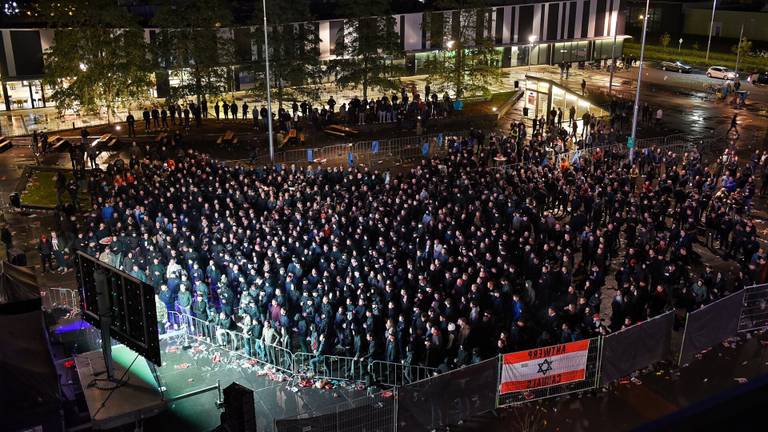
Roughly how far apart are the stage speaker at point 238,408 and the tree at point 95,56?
30.5m

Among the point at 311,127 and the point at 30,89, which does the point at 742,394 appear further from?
the point at 30,89

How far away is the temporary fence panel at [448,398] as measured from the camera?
43.0 ft

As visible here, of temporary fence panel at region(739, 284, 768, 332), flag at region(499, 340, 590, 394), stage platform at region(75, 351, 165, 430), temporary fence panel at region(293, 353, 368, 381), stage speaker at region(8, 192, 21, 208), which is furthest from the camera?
stage speaker at region(8, 192, 21, 208)

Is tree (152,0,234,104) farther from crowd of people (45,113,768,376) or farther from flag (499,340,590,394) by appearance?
flag (499,340,590,394)

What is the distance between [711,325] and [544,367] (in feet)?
15.5

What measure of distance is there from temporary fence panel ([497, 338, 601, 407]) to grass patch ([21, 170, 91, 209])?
1970 centimetres

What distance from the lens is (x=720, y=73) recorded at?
5538cm

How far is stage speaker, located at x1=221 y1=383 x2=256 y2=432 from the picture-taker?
36.6 ft

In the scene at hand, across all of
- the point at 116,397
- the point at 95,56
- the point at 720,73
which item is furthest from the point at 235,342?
the point at 720,73

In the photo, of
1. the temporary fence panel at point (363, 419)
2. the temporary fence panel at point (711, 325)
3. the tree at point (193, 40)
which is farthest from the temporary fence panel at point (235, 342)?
the tree at point (193, 40)

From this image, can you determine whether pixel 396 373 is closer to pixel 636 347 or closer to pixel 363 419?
pixel 363 419

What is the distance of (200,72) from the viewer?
40.6 metres

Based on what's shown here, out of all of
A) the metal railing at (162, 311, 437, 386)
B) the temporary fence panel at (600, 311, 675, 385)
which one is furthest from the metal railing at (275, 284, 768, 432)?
the metal railing at (162, 311, 437, 386)

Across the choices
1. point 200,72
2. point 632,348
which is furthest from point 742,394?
point 200,72
